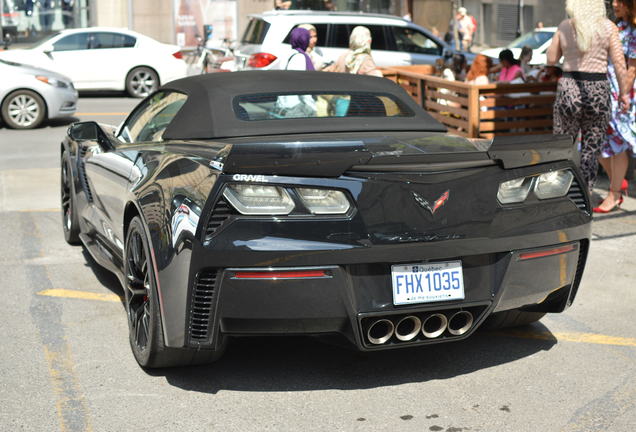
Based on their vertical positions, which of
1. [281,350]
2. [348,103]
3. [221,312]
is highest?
[348,103]

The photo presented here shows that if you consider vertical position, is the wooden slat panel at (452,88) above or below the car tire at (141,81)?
above

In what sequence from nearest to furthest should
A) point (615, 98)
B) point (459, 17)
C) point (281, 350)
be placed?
point (281, 350), point (615, 98), point (459, 17)

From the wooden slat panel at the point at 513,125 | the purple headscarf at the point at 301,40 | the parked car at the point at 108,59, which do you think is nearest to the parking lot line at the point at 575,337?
the wooden slat panel at the point at 513,125

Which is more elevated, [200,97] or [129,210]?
[200,97]

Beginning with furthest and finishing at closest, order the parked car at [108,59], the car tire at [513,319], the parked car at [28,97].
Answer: the parked car at [108,59] < the parked car at [28,97] < the car tire at [513,319]

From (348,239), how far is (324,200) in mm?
194

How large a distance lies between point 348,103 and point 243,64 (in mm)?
11081

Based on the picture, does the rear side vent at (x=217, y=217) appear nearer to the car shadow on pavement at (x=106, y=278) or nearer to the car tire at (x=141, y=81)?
the car shadow on pavement at (x=106, y=278)

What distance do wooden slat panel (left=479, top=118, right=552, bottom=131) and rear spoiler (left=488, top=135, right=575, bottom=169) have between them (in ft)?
16.3

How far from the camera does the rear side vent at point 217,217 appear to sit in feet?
13.8

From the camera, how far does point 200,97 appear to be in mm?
5641

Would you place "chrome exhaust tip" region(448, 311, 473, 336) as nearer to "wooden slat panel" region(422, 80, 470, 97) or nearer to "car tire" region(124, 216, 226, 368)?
"car tire" region(124, 216, 226, 368)

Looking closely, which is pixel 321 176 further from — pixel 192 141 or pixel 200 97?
pixel 200 97

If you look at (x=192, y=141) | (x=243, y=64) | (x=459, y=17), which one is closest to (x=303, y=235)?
(x=192, y=141)
